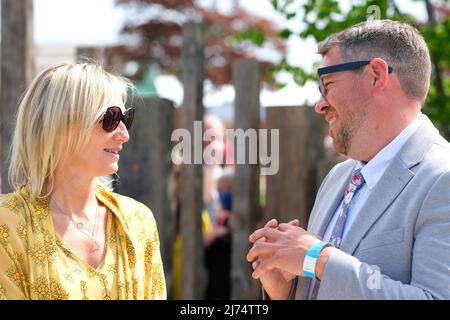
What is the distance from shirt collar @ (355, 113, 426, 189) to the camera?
2488 millimetres

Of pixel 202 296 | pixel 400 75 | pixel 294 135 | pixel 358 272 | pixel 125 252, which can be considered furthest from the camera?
pixel 202 296

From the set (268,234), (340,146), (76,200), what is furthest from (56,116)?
(340,146)

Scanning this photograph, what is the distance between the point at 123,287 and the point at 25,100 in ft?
2.56

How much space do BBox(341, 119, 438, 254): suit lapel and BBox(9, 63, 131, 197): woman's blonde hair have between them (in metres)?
1.01

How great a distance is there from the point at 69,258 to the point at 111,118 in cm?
53

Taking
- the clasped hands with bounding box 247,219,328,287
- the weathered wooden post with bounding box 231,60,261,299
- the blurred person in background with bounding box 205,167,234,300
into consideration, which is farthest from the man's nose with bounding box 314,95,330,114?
the blurred person in background with bounding box 205,167,234,300

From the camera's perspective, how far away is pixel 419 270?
2221 mm

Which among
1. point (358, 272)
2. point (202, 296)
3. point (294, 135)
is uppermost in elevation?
point (294, 135)

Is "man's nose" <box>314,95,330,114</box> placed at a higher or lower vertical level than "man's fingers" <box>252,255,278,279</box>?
higher

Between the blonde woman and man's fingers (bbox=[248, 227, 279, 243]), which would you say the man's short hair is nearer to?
man's fingers (bbox=[248, 227, 279, 243])

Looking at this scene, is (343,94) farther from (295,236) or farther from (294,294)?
(294,294)

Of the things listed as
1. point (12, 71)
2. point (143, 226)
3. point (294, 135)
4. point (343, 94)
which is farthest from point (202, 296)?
point (343, 94)
